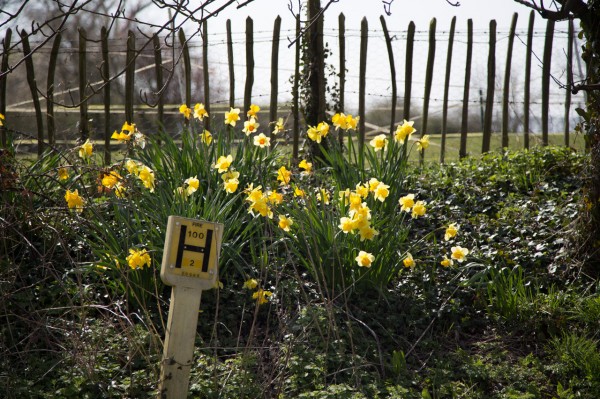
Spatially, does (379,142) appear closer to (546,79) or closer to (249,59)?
(249,59)

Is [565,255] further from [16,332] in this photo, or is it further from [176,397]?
[16,332]

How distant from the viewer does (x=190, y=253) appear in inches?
104

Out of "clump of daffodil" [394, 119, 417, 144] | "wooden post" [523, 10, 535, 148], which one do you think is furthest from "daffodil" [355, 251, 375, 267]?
"wooden post" [523, 10, 535, 148]

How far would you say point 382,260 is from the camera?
12.3 ft

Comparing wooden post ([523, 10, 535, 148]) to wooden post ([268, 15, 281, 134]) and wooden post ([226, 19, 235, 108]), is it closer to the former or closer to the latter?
wooden post ([268, 15, 281, 134])

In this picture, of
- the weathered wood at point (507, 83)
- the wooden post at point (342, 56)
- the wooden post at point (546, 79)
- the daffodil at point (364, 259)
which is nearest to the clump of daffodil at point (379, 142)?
the daffodil at point (364, 259)

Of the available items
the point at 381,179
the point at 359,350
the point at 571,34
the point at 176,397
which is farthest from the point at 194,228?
the point at 571,34

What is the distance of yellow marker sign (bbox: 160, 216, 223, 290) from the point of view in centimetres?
262

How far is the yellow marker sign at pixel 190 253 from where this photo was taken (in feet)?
8.59

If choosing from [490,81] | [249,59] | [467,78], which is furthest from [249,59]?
[490,81]

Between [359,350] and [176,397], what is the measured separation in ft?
3.32

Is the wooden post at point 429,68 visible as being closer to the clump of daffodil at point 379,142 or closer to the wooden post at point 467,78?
the wooden post at point 467,78

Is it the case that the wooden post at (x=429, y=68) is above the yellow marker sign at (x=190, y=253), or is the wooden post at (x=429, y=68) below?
above

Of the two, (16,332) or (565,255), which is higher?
(565,255)
